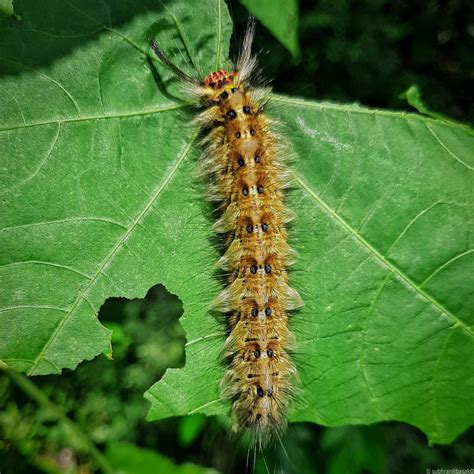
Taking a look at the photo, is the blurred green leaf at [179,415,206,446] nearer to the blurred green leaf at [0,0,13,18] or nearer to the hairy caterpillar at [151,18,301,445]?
the hairy caterpillar at [151,18,301,445]

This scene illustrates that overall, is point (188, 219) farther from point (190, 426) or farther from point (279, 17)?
point (190, 426)

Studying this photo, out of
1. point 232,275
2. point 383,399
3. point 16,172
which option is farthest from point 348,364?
point 16,172

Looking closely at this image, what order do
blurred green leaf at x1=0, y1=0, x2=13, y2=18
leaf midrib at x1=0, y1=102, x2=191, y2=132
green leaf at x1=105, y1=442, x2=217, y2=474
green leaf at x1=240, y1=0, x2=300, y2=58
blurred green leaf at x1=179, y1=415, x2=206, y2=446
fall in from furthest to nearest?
1. blurred green leaf at x1=179, y1=415, x2=206, y2=446
2. green leaf at x1=105, y1=442, x2=217, y2=474
3. leaf midrib at x1=0, y1=102, x2=191, y2=132
4. blurred green leaf at x1=0, y1=0, x2=13, y2=18
5. green leaf at x1=240, y1=0, x2=300, y2=58

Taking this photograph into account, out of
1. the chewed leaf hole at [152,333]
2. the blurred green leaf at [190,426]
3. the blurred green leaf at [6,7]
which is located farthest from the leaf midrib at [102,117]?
the blurred green leaf at [190,426]

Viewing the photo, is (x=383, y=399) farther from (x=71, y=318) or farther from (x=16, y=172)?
(x=16, y=172)

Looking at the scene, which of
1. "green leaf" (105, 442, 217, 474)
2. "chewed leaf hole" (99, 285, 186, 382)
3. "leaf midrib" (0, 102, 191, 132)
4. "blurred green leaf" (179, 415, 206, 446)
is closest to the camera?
"leaf midrib" (0, 102, 191, 132)

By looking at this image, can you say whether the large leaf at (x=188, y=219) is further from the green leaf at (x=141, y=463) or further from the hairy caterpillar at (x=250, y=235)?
Answer: the green leaf at (x=141, y=463)

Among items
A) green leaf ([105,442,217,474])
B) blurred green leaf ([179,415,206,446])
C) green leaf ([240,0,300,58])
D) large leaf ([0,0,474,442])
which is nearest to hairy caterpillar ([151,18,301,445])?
large leaf ([0,0,474,442])
